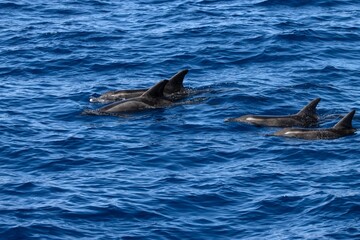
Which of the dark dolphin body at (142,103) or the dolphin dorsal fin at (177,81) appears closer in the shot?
the dark dolphin body at (142,103)

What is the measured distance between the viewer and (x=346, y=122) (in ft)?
98.7

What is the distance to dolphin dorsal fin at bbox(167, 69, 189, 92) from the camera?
35031 mm

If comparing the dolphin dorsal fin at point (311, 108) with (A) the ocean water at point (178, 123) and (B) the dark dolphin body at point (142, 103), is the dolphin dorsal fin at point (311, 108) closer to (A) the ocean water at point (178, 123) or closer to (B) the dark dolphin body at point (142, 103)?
(A) the ocean water at point (178, 123)

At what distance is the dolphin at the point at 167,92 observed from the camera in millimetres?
34938

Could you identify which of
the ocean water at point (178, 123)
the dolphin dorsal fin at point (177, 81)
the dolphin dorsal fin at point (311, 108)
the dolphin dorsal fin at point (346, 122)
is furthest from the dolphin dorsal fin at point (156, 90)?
the dolphin dorsal fin at point (346, 122)

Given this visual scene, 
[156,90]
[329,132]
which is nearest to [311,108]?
[329,132]

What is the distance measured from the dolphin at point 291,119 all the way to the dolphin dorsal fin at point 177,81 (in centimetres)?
376

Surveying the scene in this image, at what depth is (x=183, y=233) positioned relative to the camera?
22.9 metres

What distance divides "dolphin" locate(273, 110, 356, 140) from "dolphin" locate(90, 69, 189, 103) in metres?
5.88

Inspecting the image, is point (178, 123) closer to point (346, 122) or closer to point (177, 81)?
point (177, 81)

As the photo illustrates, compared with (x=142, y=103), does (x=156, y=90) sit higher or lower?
higher

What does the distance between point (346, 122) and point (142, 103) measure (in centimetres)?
752

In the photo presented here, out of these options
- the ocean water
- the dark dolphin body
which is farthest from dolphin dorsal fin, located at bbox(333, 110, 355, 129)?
the dark dolphin body

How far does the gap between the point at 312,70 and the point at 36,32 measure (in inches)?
539
